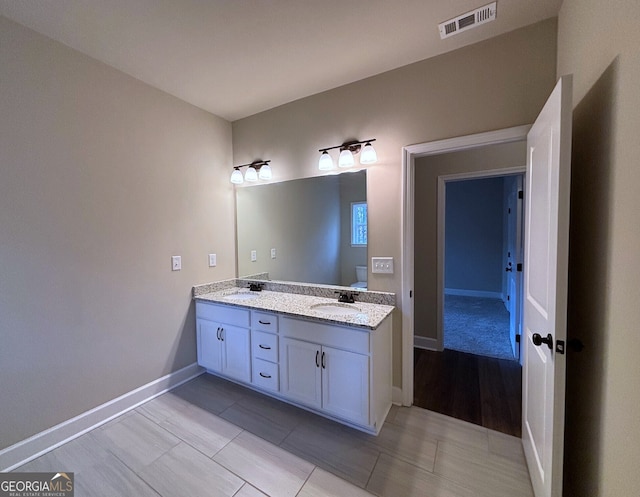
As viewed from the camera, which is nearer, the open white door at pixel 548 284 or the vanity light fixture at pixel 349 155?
the open white door at pixel 548 284

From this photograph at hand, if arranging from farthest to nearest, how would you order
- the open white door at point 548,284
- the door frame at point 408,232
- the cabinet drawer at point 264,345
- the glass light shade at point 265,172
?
the glass light shade at point 265,172 → the cabinet drawer at point 264,345 → the door frame at point 408,232 → the open white door at point 548,284

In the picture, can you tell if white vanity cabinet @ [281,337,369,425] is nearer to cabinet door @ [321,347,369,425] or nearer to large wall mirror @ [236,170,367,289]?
cabinet door @ [321,347,369,425]

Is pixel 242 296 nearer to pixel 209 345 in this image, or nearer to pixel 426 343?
pixel 209 345

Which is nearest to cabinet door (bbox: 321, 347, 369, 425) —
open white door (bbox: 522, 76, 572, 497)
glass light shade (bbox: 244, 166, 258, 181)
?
open white door (bbox: 522, 76, 572, 497)

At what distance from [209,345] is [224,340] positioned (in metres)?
0.24

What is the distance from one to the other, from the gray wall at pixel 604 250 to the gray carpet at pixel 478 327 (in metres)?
1.92

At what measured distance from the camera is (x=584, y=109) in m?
1.24

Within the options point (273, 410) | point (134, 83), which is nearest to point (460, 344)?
point (273, 410)

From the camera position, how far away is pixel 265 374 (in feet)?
7.20

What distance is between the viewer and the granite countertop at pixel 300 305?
72.3 inches

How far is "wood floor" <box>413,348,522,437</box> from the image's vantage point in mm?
2016

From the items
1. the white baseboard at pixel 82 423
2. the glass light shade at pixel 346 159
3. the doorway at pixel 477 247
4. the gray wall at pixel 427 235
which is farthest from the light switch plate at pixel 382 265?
the doorway at pixel 477 247

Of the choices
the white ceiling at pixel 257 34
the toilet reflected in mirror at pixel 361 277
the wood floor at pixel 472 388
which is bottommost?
the wood floor at pixel 472 388

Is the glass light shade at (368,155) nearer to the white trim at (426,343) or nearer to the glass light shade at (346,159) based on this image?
the glass light shade at (346,159)
